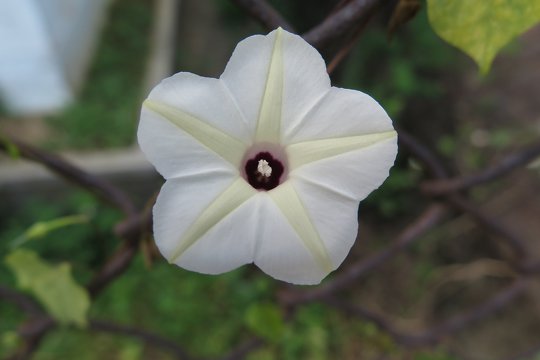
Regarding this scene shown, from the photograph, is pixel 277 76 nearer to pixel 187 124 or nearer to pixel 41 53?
pixel 187 124

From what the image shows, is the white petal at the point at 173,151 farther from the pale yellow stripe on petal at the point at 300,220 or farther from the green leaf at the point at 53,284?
the green leaf at the point at 53,284

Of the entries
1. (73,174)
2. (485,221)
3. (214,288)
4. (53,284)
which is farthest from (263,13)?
(214,288)

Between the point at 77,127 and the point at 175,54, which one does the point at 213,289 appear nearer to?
the point at 77,127

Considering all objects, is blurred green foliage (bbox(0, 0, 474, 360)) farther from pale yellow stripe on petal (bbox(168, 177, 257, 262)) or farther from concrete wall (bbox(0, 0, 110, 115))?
pale yellow stripe on petal (bbox(168, 177, 257, 262))

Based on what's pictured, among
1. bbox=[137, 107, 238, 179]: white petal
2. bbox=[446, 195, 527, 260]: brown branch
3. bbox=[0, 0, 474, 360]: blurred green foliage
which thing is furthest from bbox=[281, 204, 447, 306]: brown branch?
bbox=[0, 0, 474, 360]: blurred green foliage

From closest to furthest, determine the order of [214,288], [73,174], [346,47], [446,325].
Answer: [346,47] → [73,174] → [446,325] → [214,288]
